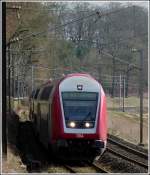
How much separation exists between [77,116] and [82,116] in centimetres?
15

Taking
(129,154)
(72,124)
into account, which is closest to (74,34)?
(129,154)

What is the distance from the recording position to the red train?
52.1 feet

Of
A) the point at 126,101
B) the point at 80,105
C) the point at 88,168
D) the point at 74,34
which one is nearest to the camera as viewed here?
the point at 88,168

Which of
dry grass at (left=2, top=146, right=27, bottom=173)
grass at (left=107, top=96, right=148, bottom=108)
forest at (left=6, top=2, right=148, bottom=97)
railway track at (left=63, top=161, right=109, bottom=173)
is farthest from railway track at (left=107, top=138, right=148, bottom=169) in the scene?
grass at (left=107, top=96, right=148, bottom=108)

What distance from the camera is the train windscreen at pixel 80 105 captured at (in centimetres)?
1611

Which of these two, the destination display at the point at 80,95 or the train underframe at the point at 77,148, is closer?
the train underframe at the point at 77,148

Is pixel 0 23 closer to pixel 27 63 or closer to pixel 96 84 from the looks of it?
pixel 96 84

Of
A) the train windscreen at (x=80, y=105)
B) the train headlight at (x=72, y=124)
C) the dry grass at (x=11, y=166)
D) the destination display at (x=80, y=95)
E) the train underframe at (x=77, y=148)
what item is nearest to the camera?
the dry grass at (x=11, y=166)

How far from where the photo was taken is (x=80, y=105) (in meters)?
16.3

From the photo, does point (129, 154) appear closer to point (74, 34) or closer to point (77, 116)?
point (77, 116)

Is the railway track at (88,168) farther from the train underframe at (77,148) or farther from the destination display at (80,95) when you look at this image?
the destination display at (80,95)

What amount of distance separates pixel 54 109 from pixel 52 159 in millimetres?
2220

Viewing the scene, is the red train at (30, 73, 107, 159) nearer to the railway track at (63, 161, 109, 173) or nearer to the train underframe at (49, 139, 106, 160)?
the train underframe at (49, 139, 106, 160)

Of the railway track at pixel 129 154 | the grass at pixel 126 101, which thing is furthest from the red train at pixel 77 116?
the grass at pixel 126 101
